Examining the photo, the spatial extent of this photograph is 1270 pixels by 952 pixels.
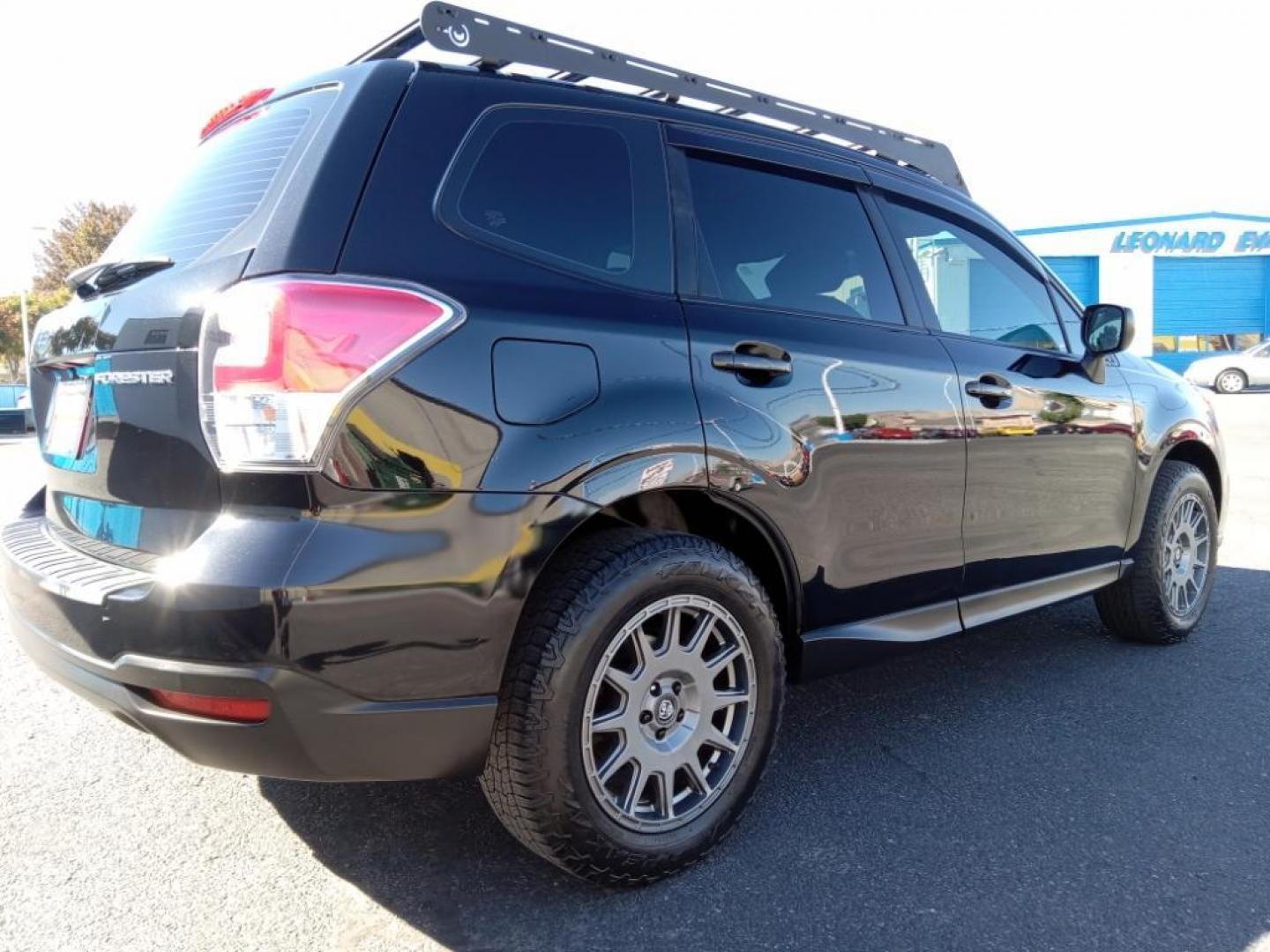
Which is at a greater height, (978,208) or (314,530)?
(978,208)

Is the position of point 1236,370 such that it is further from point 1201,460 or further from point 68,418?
point 68,418

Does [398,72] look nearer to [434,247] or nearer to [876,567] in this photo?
[434,247]

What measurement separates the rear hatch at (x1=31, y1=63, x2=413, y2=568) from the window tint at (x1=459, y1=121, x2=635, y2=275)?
0.83ft

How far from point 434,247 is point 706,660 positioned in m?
1.16

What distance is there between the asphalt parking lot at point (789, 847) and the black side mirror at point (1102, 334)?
125 cm

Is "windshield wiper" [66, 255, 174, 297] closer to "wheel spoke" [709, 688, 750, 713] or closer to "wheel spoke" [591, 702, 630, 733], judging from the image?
"wheel spoke" [591, 702, 630, 733]

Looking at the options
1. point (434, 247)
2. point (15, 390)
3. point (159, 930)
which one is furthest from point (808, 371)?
point (15, 390)

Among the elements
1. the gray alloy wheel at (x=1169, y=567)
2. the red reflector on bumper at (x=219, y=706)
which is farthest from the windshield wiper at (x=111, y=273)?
the gray alloy wheel at (x=1169, y=567)

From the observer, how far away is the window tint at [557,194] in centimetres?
212

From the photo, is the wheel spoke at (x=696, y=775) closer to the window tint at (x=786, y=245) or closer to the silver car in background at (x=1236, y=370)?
the window tint at (x=786, y=245)

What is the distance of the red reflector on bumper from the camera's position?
177 cm

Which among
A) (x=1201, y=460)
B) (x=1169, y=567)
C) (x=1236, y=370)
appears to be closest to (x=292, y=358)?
(x=1169, y=567)

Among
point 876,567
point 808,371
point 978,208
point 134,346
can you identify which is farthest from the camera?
point 978,208

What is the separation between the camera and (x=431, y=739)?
6.23ft
